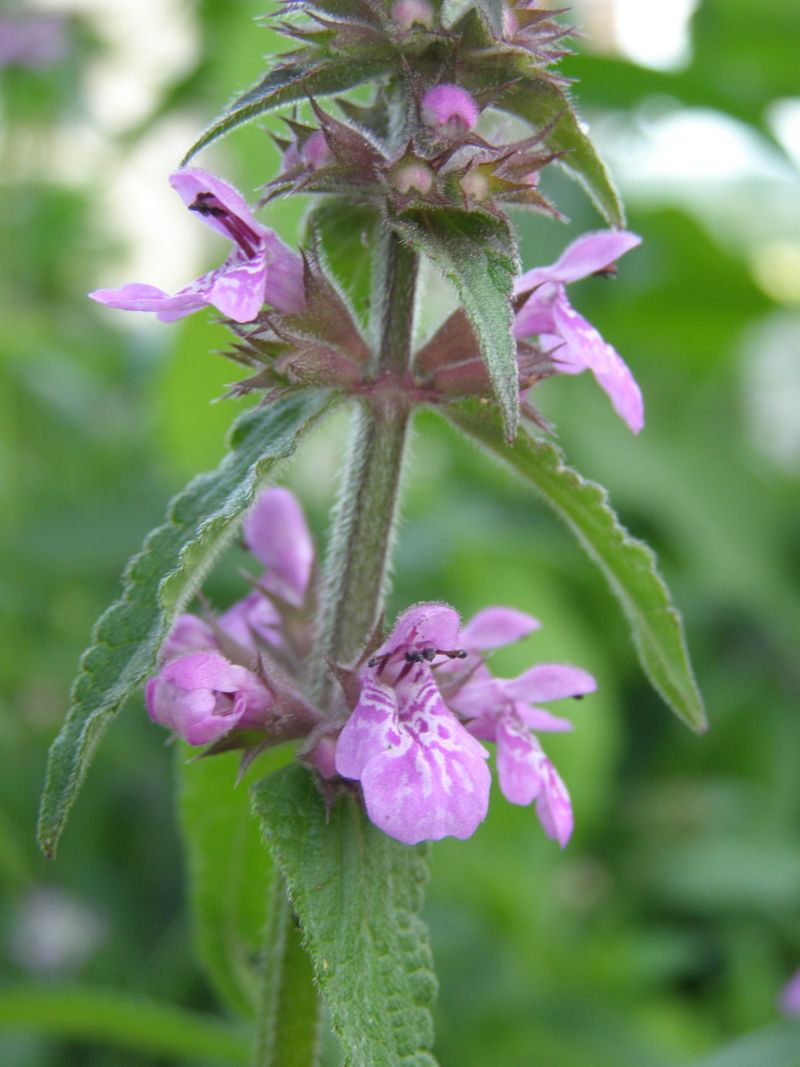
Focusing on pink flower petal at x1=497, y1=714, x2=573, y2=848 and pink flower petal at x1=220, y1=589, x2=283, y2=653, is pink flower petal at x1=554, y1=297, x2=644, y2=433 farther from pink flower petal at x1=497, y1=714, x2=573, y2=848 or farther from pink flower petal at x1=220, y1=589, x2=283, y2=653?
pink flower petal at x1=220, y1=589, x2=283, y2=653

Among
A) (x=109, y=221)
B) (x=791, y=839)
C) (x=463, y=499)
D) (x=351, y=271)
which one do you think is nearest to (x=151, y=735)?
(x=463, y=499)

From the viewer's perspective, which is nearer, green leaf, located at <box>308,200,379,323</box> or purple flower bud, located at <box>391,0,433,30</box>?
purple flower bud, located at <box>391,0,433,30</box>

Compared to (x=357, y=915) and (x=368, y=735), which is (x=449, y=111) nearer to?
(x=368, y=735)

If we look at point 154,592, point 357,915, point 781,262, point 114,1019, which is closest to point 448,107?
point 154,592

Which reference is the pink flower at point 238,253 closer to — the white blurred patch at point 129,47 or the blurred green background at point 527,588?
the blurred green background at point 527,588

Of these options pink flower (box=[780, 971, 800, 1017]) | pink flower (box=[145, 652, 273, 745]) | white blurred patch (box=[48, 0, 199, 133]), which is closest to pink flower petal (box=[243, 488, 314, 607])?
pink flower (box=[145, 652, 273, 745])

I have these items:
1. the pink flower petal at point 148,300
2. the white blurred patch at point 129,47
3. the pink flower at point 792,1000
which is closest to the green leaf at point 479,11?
the pink flower petal at point 148,300
